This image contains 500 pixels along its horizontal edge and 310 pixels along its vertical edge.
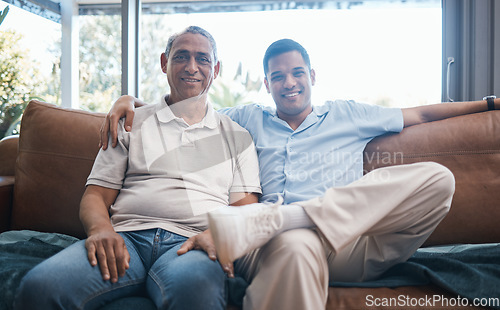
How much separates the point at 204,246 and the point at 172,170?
0.38 meters

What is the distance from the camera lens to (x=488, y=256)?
1.31 metres

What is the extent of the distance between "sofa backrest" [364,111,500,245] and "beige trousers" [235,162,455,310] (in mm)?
465

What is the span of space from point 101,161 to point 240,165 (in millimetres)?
528

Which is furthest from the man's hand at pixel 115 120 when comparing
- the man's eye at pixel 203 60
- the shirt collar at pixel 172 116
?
the man's eye at pixel 203 60

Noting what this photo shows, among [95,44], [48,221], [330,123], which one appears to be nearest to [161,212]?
[48,221]

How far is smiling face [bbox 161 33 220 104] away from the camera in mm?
1591

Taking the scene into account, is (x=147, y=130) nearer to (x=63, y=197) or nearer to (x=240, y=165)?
(x=240, y=165)

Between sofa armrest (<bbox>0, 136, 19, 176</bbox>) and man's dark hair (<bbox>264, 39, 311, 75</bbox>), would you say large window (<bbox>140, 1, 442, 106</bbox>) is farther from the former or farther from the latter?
sofa armrest (<bbox>0, 136, 19, 176</bbox>)

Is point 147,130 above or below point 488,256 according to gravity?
above

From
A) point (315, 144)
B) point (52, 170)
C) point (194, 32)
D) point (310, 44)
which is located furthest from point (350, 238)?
point (310, 44)

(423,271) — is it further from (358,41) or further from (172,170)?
(358,41)

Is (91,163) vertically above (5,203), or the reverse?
(91,163)

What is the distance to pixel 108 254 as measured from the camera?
1134mm

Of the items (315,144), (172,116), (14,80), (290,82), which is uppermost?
(14,80)
